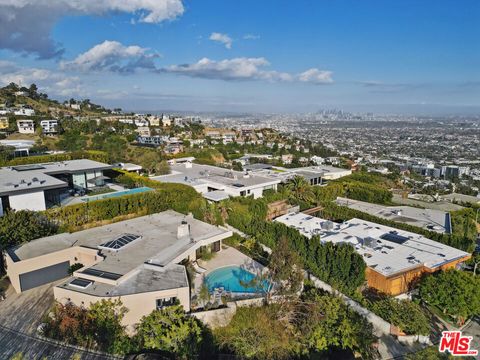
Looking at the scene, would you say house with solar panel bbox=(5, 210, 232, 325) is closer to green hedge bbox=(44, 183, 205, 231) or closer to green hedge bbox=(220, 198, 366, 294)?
green hedge bbox=(44, 183, 205, 231)

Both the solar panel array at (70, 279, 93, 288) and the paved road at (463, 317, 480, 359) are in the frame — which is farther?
the paved road at (463, 317, 480, 359)

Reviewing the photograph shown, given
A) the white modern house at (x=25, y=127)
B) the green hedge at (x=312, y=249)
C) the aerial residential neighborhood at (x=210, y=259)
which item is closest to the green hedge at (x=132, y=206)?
the aerial residential neighborhood at (x=210, y=259)

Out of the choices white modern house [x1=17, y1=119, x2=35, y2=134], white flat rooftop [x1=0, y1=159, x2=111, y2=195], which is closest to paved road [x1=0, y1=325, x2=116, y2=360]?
white flat rooftop [x1=0, y1=159, x2=111, y2=195]

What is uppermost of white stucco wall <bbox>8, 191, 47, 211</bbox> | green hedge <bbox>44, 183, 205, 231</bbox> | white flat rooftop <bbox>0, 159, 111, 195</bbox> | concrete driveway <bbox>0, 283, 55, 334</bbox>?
white flat rooftop <bbox>0, 159, 111, 195</bbox>

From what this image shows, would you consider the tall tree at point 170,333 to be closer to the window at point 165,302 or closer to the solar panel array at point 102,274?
the window at point 165,302

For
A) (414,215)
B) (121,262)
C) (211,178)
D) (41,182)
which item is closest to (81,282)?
(121,262)

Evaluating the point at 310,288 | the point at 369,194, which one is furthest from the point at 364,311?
the point at 369,194

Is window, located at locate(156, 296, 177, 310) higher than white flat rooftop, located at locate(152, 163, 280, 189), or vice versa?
white flat rooftop, located at locate(152, 163, 280, 189)
